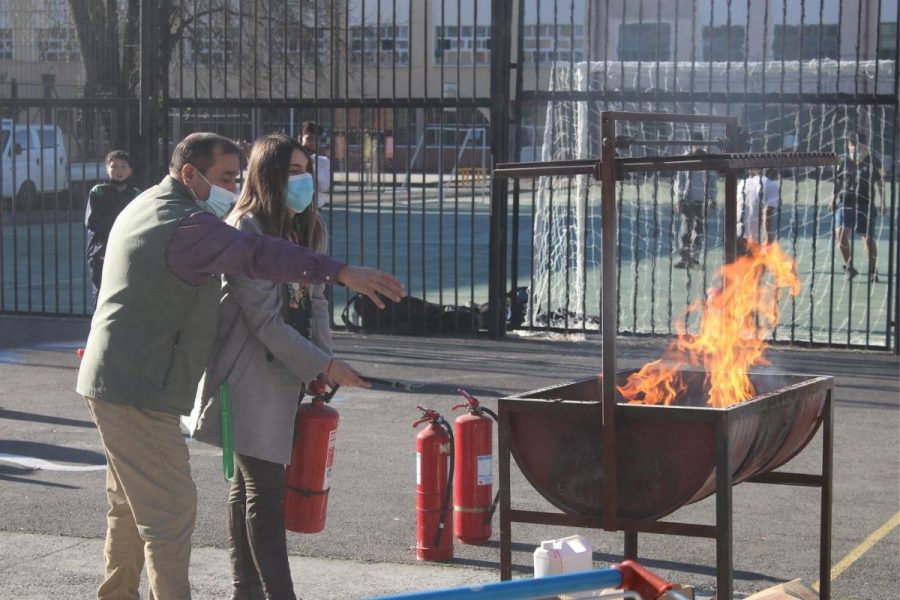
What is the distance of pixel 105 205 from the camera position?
11.2 m

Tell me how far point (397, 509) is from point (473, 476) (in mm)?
980

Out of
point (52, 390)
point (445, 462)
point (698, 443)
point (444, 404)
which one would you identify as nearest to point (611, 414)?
point (698, 443)

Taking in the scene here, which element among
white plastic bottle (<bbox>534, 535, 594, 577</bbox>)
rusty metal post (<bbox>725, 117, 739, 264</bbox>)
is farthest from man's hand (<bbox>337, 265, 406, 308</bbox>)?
rusty metal post (<bbox>725, 117, 739, 264</bbox>)

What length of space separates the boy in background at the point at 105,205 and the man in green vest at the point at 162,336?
22.1 ft

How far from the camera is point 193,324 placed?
4.60 metres

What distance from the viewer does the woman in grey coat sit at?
4.82 metres

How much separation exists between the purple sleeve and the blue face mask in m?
0.57

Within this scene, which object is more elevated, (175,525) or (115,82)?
(115,82)

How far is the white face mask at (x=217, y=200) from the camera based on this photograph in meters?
4.80

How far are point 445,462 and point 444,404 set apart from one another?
3.47 metres

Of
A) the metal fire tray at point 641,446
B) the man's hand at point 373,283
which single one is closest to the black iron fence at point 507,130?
the metal fire tray at point 641,446

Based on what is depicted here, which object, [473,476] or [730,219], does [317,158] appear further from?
[730,219]

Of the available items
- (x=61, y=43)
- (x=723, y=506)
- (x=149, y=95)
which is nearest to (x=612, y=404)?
(x=723, y=506)

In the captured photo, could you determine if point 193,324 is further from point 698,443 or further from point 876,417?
point 876,417
